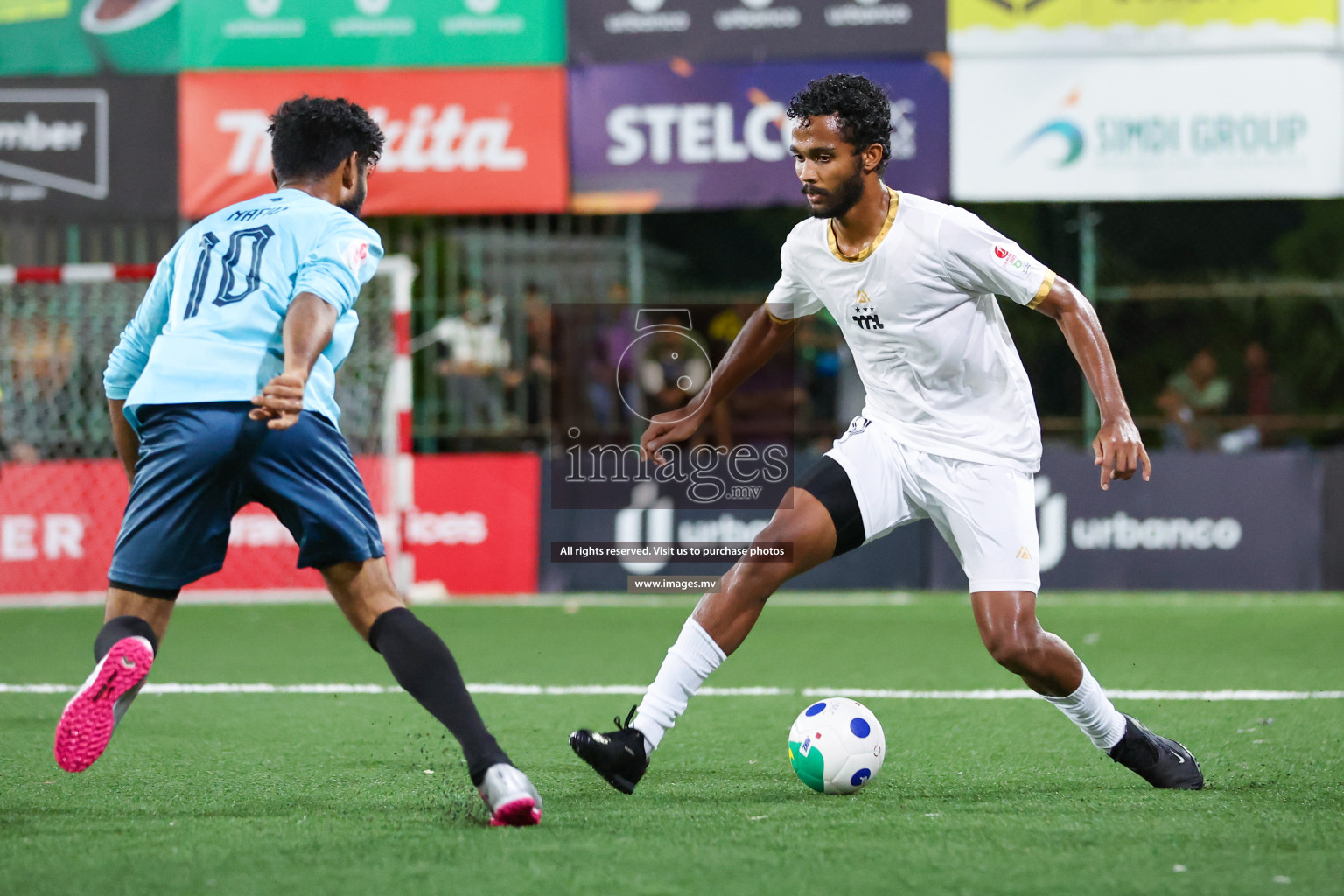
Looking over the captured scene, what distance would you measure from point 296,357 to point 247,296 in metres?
0.32

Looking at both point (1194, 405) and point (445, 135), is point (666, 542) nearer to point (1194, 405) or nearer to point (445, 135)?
point (445, 135)

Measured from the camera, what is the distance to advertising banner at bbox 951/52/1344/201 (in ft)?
37.9

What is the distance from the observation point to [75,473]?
37.7 feet

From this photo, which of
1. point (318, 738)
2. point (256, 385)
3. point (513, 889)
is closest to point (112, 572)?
point (256, 385)

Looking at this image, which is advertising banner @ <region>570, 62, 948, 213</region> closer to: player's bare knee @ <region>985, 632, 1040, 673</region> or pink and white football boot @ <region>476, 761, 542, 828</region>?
player's bare knee @ <region>985, 632, 1040, 673</region>

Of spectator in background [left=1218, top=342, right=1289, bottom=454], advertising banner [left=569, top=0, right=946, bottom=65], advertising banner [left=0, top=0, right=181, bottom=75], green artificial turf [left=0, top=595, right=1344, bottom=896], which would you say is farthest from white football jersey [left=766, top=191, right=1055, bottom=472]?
spectator in background [left=1218, top=342, right=1289, bottom=454]

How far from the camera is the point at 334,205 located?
4250 mm

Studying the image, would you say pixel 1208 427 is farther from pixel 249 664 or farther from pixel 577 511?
pixel 249 664

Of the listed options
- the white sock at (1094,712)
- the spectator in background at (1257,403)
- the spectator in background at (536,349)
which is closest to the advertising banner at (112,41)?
the spectator in background at (536,349)

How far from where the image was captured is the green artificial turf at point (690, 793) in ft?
11.7

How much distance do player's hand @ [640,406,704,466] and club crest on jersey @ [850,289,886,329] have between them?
1.97 ft

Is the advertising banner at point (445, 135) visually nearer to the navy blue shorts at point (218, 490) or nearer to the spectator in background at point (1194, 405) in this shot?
the spectator in background at point (1194, 405)

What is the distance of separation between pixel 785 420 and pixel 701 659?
824 centimetres

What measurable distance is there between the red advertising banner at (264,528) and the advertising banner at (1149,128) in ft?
13.5
